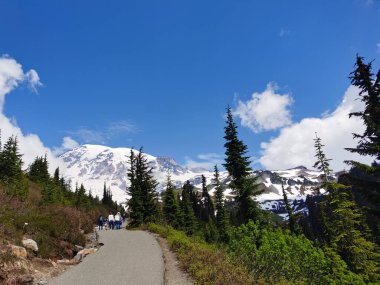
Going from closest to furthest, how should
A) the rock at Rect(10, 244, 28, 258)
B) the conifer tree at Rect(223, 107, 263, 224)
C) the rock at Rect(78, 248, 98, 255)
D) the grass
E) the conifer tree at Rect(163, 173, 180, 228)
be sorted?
the grass
the rock at Rect(10, 244, 28, 258)
the rock at Rect(78, 248, 98, 255)
the conifer tree at Rect(223, 107, 263, 224)
the conifer tree at Rect(163, 173, 180, 228)

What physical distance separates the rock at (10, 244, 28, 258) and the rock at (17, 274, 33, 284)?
1.36m

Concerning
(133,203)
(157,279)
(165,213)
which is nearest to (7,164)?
(165,213)

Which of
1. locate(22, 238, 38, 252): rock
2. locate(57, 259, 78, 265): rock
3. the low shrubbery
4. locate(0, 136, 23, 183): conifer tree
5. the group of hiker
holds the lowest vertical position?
locate(57, 259, 78, 265): rock

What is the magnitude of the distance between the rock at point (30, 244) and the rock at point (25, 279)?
2981 millimetres

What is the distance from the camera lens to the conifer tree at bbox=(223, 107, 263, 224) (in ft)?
95.1

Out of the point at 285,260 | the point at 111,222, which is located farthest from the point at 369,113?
the point at 111,222

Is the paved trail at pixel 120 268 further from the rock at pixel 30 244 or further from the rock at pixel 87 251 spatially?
the rock at pixel 30 244

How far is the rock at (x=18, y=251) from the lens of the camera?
467 inches

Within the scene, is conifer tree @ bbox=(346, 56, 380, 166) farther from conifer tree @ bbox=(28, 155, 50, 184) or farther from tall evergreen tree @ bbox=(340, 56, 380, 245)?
conifer tree @ bbox=(28, 155, 50, 184)

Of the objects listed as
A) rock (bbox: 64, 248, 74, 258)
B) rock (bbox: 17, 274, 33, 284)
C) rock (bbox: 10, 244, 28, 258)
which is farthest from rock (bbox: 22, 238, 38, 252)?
rock (bbox: 17, 274, 33, 284)

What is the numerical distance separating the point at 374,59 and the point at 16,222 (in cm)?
2073

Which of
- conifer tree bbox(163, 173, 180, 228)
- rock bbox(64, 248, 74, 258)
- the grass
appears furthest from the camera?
conifer tree bbox(163, 173, 180, 228)

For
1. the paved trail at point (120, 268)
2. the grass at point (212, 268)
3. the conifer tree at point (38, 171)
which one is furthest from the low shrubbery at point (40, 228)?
the conifer tree at point (38, 171)

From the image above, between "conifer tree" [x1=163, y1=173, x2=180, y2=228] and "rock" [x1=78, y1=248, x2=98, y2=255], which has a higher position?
"conifer tree" [x1=163, y1=173, x2=180, y2=228]
